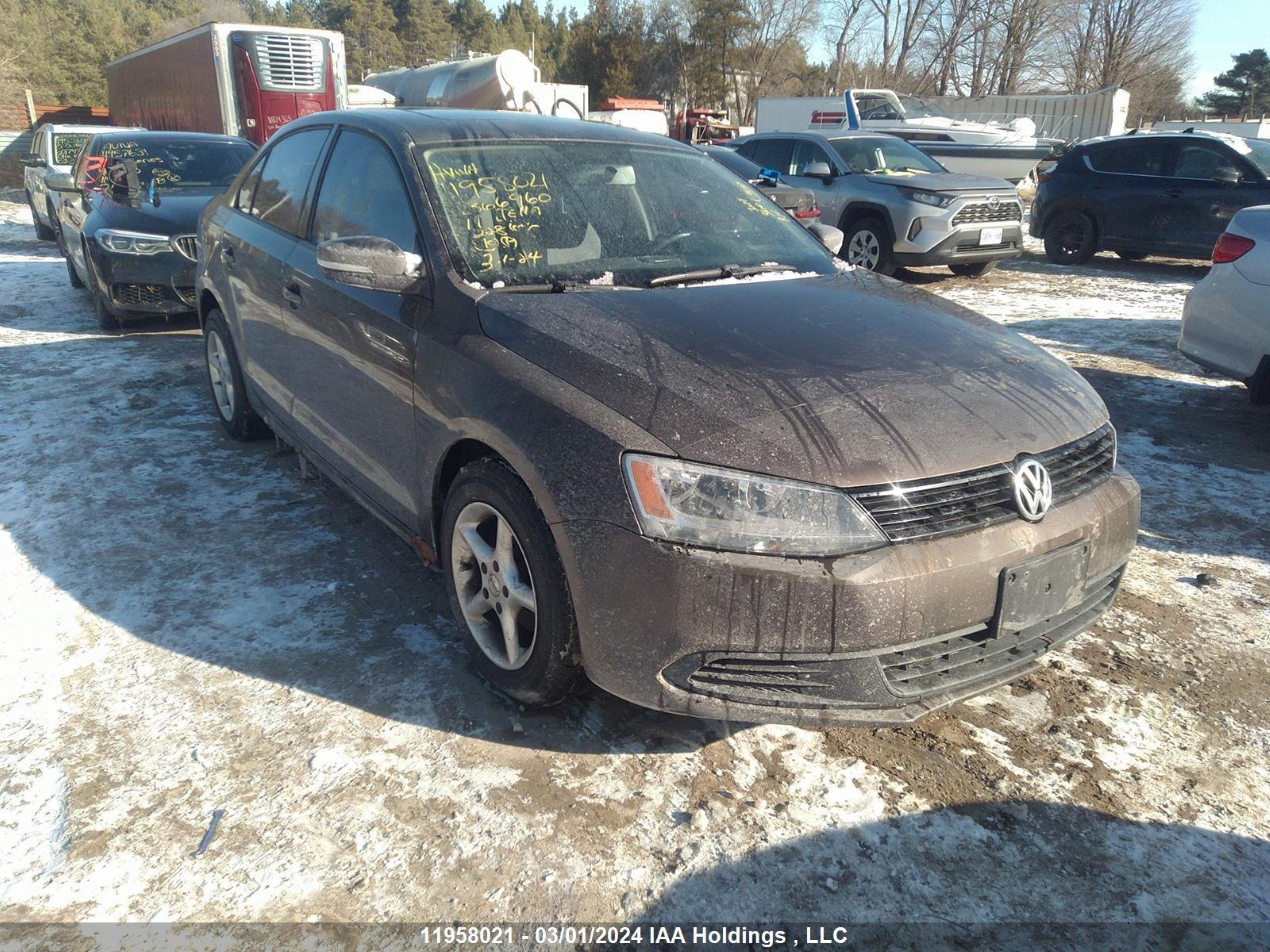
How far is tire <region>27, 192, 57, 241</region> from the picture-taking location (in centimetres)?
1381

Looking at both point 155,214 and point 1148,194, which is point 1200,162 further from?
point 155,214

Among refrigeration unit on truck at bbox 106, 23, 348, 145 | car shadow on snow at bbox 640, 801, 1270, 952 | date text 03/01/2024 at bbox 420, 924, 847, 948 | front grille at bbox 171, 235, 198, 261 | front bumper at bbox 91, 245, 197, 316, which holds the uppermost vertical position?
refrigeration unit on truck at bbox 106, 23, 348, 145

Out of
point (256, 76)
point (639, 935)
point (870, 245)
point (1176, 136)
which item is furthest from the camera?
point (256, 76)

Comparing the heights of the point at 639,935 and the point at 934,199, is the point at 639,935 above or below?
below

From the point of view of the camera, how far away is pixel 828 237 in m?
4.02

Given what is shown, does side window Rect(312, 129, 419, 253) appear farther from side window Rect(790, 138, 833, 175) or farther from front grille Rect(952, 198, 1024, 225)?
side window Rect(790, 138, 833, 175)

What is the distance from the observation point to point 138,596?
11.3ft

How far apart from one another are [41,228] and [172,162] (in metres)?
7.39

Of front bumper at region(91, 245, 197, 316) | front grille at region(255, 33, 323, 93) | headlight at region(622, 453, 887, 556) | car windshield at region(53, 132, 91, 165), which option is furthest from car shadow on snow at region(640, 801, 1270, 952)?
front grille at region(255, 33, 323, 93)

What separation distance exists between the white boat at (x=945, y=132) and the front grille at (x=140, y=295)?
10.4 metres

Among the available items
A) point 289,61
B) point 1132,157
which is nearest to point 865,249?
point 1132,157

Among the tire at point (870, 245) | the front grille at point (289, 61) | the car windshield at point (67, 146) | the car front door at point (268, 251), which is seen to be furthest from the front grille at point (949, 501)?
the front grille at point (289, 61)

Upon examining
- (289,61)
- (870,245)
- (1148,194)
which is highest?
(289,61)

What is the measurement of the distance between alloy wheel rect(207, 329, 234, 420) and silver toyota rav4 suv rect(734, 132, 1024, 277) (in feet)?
22.6
